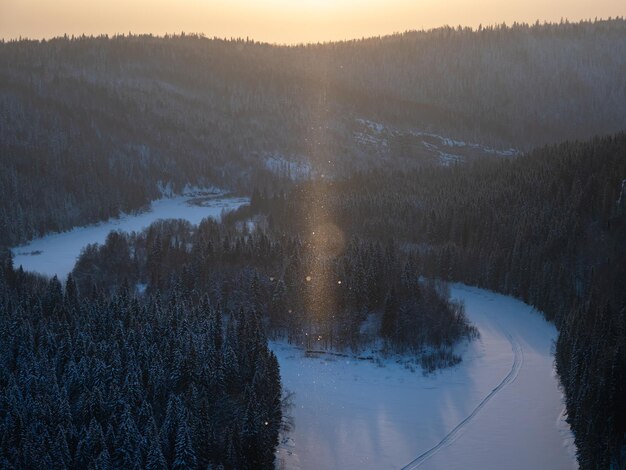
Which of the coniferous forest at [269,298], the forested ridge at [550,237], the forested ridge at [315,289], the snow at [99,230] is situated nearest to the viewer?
the coniferous forest at [269,298]

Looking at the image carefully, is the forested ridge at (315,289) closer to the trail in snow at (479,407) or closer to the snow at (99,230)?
the trail in snow at (479,407)

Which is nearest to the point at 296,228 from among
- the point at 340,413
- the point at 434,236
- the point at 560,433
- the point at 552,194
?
the point at 434,236

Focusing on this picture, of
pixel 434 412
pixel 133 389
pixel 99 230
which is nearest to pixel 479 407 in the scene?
pixel 434 412

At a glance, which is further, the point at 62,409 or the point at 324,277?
the point at 324,277

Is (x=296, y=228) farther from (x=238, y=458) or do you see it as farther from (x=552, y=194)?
(x=238, y=458)

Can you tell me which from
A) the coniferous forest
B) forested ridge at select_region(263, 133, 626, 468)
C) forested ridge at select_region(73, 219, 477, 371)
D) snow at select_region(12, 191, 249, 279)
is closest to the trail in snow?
forested ridge at select_region(263, 133, 626, 468)

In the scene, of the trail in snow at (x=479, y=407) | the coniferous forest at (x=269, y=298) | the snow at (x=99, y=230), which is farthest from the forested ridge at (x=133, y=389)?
the snow at (x=99, y=230)
